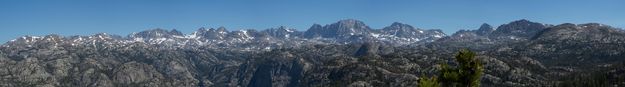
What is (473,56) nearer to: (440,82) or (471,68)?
(471,68)

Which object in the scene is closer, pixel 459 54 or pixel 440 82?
pixel 459 54

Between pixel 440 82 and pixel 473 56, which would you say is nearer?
pixel 473 56

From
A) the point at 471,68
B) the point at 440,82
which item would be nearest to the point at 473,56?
the point at 471,68

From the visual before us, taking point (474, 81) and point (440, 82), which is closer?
point (474, 81)

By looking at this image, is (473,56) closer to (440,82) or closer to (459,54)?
(459,54)
